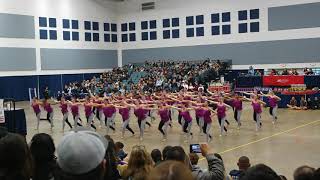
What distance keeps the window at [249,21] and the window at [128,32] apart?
12567 mm

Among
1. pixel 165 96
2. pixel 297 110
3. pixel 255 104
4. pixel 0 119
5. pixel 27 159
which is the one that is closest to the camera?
pixel 27 159

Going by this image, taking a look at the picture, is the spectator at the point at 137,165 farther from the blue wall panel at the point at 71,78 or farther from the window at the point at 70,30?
the window at the point at 70,30

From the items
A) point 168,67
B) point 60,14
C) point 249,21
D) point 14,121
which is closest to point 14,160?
point 14,121

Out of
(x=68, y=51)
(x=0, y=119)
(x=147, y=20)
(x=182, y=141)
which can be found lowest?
(x=182, y=141)

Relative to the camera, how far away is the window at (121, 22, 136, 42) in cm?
4672

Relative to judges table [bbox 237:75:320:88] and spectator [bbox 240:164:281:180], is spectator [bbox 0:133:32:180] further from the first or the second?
judges table [bbox 237:75:320:88]

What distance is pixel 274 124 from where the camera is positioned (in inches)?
827

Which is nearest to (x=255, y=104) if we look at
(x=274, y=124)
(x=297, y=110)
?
(x=274, y=124)

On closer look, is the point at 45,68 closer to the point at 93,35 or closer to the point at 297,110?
the point at 93,35

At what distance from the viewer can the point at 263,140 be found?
662 inches

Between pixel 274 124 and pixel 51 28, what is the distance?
2688cm

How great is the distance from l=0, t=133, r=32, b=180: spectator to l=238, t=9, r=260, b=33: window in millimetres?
36949

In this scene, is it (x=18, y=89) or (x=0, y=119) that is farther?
(x=18, y=89)

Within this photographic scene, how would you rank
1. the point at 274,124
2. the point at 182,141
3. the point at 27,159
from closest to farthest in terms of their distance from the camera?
the point at 27,159 → the point at 182,141 → the point at 274,124
